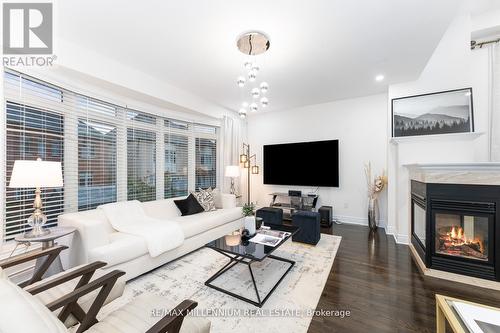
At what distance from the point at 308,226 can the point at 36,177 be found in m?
3.31

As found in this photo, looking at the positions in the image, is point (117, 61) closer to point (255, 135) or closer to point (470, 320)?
point (255, 135)

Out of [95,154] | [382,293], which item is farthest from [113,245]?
[382,293]

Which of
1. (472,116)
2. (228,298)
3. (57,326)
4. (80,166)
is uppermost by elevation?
(472,116)

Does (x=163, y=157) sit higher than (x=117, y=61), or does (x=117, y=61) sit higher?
(x=117, y=61)

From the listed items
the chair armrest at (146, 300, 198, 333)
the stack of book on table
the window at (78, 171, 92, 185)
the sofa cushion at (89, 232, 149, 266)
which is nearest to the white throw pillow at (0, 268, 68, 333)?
the chair armrest at (146, 300, 198, 333)

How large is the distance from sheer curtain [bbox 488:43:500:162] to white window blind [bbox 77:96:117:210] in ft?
17.6

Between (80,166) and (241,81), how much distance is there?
2.50 meters

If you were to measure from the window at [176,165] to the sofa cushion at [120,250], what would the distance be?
5.82 feet

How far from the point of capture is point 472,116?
294cm

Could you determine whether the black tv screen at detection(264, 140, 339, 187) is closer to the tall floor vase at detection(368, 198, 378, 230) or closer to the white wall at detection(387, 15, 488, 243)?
the tall floor vase at detection(368, 198, 378, 230)

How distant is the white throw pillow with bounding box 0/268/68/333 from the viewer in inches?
25.6

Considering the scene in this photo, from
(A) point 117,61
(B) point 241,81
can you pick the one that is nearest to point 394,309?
(B) point 241,81

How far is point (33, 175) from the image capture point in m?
1.88

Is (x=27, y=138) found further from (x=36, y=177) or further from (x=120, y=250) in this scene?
(x=120, y=250)
